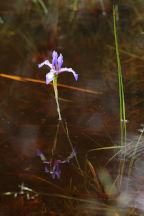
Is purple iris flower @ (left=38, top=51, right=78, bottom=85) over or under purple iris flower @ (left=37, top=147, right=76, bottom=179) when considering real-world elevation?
over

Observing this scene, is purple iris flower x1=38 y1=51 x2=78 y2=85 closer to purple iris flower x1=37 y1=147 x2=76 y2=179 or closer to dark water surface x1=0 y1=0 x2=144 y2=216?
dark water surface x1=0 y1=0 x2=144 y2=216

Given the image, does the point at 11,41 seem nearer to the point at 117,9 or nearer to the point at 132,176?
the point at 117,9

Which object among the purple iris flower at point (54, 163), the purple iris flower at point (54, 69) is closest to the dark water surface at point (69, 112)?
the purple iris flower at point (54, 163)

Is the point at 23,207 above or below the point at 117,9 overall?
below

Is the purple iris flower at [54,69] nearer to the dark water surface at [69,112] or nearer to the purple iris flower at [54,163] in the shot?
the dark water surface at [69,112]

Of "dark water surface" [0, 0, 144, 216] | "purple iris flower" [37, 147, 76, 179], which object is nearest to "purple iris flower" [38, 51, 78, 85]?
"dark water surface" [0, 0, 144, 216]

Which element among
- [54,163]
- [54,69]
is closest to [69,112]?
[54,69]

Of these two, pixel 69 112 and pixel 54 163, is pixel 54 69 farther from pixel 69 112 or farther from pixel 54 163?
pixel 54 163

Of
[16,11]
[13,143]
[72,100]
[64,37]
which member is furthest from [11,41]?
[13,143]
